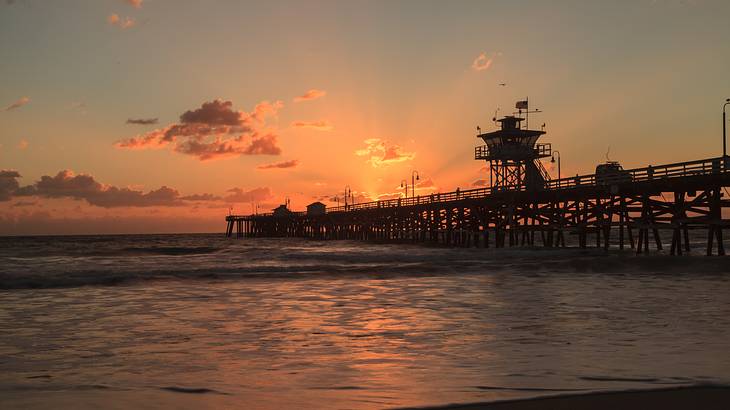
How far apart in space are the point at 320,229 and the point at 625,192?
7180 cm

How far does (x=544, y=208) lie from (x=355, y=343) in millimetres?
36876

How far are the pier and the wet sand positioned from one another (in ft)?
81.7

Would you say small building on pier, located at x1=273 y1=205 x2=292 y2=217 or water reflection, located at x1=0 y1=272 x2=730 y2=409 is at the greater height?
small building on pier, located at x1=273 y1=205 x2=292 y2=217

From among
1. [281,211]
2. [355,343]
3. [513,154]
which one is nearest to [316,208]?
[281,211]

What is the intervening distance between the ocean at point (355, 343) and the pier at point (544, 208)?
12.7m

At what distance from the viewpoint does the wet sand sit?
532 cm

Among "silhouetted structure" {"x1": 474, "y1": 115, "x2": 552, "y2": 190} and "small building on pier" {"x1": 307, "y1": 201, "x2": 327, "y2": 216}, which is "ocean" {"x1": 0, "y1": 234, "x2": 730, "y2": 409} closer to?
"silhouetted structure" {"x1": 474, "y1": 115, "x2": 552, "y2": 190}

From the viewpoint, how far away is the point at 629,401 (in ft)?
18.1

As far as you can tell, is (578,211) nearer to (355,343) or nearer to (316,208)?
(355,343)

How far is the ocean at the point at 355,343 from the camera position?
6227 mm

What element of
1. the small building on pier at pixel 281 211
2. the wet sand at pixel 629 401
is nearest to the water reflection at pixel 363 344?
the wet sand at pixel 629 401

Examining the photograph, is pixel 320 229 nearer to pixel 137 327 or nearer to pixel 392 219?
pixel 392 219

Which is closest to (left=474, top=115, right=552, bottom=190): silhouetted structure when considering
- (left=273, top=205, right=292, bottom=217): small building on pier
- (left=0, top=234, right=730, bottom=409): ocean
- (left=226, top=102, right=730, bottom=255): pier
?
(left=226, top=102, right=730, bottom=255): pier

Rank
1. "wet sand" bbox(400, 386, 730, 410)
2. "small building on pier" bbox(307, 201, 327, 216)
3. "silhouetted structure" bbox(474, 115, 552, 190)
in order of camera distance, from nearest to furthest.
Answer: "wet sand" bbox(400, 386, 730, 410), "silhouetted structure" bbox(474, 115, 552, 190), "small building on pier" bbox(307, 201, 327, 216)
